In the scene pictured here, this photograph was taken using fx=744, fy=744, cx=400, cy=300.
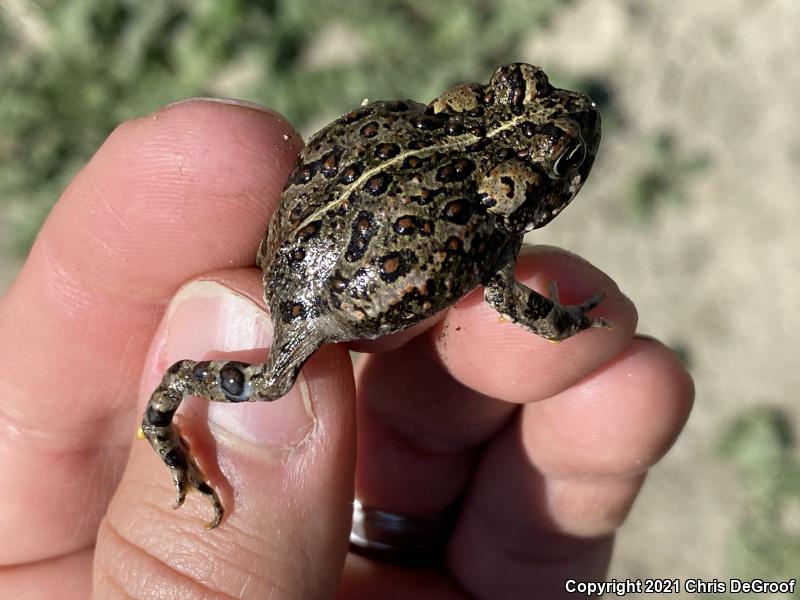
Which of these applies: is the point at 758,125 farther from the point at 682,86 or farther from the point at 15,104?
the point at 15,104

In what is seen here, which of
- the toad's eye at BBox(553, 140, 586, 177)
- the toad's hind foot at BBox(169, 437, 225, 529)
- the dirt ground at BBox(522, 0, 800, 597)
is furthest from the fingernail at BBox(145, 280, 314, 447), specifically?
the dirt ground at BBox(522, 0, 800, 597)

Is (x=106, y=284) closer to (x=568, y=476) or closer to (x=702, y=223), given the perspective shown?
(x=568, y=476)

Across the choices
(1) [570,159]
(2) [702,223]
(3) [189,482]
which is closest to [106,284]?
(3) [189,482]

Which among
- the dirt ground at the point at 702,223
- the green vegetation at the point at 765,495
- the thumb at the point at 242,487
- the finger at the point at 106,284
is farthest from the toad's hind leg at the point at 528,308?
the green vegetation at the point at 765,495

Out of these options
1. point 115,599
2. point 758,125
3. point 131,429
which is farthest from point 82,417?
point 758,125

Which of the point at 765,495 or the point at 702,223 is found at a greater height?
the point at 702,223

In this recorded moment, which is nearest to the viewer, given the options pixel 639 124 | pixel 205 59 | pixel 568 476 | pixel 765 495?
pixel 568 476
